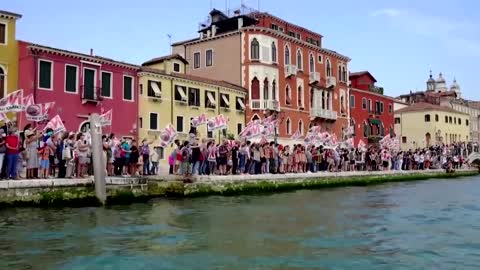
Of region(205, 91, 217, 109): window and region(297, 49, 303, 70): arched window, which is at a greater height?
region(297, 49, 303, 70): arched window

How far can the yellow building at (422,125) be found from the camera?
77938 millimetres

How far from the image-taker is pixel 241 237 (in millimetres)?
12078

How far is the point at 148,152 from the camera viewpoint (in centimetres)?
2297

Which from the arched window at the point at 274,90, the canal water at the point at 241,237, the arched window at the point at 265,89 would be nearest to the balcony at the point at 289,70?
the arched window at the point at 274,90

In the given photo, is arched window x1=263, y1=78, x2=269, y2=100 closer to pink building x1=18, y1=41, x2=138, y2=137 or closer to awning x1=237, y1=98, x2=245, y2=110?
awning x1=237, y1=98, x2=245, y2=110

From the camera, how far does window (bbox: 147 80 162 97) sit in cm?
3991

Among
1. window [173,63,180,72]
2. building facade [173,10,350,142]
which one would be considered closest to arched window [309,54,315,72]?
building facade [173,10,350,142]

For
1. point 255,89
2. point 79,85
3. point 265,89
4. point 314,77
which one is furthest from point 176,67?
point 314,77

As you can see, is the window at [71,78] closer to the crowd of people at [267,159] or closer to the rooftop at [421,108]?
the crowd of people at [267,159]

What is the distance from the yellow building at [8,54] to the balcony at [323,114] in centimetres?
2938

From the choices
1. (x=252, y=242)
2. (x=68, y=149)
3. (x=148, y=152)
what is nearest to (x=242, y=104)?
(x=148, y=152)

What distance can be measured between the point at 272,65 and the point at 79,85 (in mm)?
18904

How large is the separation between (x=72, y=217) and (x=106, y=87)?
Result: 76.4 ft

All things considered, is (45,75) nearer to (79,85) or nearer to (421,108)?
(79,85)
